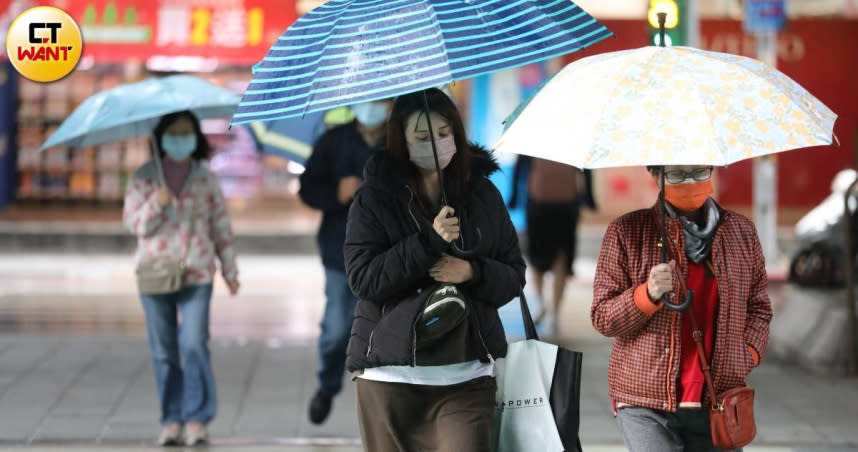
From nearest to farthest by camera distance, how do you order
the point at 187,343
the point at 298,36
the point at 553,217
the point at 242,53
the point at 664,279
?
the point at 664,279
the point at 298,36
the point at 187,343
the point at 553,217
the point at 242,53

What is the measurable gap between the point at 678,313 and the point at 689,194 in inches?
14.6

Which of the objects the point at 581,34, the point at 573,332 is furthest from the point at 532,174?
the point at 581,34

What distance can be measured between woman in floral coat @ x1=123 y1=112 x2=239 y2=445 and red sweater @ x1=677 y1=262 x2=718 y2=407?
10.7 ft

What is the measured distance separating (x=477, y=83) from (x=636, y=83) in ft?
47.9

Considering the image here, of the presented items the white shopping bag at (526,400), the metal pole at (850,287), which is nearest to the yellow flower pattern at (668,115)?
the white shopping bag at (526,400)

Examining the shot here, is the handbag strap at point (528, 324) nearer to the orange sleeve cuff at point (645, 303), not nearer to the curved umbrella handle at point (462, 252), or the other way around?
the curved umbrella handle at point (462, 252)

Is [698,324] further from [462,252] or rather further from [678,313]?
[462,252]

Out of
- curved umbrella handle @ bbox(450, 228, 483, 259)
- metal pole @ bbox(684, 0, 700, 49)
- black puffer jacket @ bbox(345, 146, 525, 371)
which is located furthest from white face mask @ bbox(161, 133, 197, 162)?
metal pole @ bbox(684, 0, 700, 49)

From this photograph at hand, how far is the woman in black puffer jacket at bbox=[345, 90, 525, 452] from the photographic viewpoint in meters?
4.14

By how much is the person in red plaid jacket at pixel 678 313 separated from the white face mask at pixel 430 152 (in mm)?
569

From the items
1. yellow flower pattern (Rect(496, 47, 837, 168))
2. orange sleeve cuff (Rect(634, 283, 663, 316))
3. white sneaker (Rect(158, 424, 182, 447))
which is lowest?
white sneaker (Rect(158, 424, 182, 447))

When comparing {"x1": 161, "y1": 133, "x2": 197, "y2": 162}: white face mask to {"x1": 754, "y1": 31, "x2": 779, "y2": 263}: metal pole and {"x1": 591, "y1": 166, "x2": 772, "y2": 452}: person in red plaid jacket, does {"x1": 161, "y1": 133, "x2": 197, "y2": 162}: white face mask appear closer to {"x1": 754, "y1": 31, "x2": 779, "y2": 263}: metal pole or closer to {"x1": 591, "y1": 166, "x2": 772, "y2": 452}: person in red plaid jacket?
{"x1": 591, "y1": 166, "x2": 772, "y2": 452}: person in red plaid jacket

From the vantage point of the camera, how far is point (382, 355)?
4137 millimetres

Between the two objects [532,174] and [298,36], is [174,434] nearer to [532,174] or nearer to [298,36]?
[298,36]
